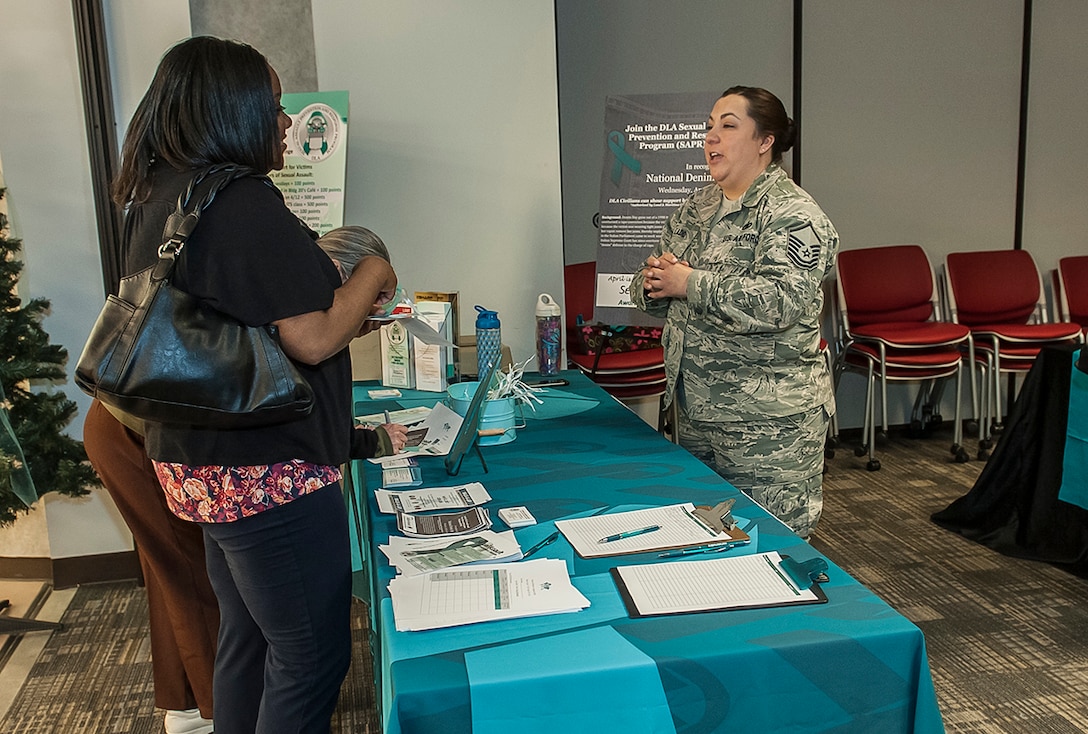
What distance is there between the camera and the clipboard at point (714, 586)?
1.19 m

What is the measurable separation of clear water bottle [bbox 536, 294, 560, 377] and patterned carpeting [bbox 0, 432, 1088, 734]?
3.41ft

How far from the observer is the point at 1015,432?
3.35 m

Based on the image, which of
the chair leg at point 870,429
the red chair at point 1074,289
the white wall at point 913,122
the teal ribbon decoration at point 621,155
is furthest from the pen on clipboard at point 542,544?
the red chair at point 1074,289

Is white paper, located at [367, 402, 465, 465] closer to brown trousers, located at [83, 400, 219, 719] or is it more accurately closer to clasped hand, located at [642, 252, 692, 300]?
brown trousers, located at [83, 400, 219, 719]

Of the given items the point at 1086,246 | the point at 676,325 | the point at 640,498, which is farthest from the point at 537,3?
the point at 1086,246

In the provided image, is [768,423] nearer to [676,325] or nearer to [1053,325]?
[676,325]

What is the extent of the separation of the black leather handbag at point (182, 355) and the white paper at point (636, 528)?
537 mm

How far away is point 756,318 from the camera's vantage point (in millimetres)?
1945

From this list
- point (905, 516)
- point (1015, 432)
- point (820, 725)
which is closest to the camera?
point (820, 725)

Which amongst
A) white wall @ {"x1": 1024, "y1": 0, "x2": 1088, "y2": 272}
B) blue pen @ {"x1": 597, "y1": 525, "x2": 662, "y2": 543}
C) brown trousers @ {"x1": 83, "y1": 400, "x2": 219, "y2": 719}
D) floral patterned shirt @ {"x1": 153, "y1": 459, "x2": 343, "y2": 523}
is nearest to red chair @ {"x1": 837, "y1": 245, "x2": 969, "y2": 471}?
white wall @ {"x1": 1024, "y1": 0, "x2": 1088, "y2": 272}

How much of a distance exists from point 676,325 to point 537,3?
1555mm

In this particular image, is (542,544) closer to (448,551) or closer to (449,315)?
(448,551)

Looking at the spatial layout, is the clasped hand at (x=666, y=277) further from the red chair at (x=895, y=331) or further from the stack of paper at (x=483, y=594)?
the red chair at (x=895, y=331)

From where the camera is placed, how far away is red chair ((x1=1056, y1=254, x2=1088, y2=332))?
16.3 ft
